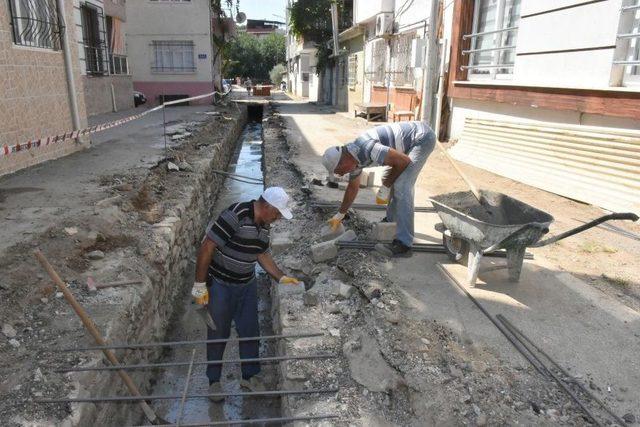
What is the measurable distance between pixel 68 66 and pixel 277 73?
179ft

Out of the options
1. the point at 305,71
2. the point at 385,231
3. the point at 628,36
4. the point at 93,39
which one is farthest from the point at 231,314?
the point at 305,71

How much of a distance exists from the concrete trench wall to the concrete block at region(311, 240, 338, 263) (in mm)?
1682

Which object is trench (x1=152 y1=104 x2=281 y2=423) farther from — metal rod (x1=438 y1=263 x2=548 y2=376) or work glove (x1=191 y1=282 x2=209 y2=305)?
metal rod (x1=438 y1=263 x2=548 y2=376)

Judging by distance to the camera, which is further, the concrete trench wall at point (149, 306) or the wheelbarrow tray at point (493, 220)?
the wheelbarrow tray at point (493, 220)

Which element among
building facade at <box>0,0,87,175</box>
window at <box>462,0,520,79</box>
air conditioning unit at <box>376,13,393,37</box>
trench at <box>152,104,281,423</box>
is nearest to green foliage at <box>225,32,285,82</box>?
air conditioning unit at <box>376,13,393,37</box>

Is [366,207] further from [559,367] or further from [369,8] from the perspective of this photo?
[369,8]

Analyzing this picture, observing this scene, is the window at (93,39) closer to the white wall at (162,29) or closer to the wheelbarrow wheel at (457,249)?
the white wall at (162,29)

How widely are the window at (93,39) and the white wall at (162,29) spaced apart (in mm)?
5508

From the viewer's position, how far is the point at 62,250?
467cm

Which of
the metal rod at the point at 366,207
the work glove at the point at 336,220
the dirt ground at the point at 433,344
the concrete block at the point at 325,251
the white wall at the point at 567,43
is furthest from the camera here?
the white wall at the point at 567,43

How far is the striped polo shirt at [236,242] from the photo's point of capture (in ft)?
11.4

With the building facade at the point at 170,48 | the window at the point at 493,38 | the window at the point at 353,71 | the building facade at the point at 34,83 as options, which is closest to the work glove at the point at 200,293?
the building facade at the point at 34,83

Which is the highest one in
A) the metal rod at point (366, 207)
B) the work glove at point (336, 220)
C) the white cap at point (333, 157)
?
the white cap at point (333, 157)

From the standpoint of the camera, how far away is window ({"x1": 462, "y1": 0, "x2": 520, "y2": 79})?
9430 millimetres
